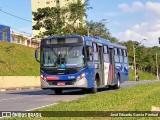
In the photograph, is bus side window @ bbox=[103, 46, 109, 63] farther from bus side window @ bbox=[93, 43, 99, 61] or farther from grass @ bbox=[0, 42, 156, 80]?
grass @ bbox=[0, 42, 156, 80]

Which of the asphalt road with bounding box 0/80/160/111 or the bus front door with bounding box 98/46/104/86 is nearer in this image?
the asphalt road with bounding box 0/80/160/111

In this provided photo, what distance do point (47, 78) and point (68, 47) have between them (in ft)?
6.64

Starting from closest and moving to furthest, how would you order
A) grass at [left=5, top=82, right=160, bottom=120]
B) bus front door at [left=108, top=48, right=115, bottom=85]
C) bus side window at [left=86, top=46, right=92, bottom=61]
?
grass at [left=5, top=82, right=160, bottom=120] < bus side window at [left=86, top=46, right=92, bottom=61] < bus front door at [left=108, top=48, right=115, bottom=85]

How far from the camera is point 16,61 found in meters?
55.6

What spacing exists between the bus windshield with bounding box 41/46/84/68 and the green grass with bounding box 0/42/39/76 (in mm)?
25892

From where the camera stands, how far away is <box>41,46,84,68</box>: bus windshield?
22.5 m

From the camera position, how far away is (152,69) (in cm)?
14538

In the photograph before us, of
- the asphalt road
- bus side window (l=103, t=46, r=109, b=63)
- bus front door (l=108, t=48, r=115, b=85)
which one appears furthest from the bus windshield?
bus front door (l=108, t=48, r=115, b=85)

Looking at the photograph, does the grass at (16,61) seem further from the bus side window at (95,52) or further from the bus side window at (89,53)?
the bus side window at (89,53)

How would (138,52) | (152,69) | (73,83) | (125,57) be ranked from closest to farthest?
(73,83), (125,57), (138,52), (152,69)

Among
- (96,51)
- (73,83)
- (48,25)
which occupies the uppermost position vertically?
(48,25)

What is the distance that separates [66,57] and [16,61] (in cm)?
3393

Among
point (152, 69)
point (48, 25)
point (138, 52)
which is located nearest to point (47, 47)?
point (48, 25)

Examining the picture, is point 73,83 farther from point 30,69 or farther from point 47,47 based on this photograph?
point 30,69
